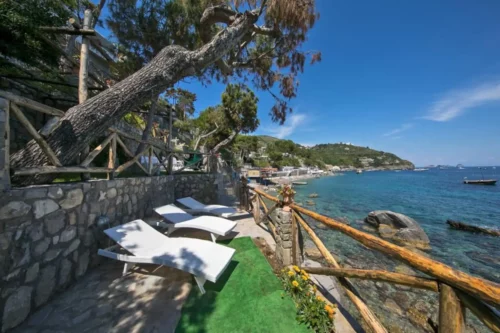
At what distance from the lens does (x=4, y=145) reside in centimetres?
200

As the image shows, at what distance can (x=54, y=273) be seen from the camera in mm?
2490

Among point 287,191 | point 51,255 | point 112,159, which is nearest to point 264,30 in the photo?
point 287,191

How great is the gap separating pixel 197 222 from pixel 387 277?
3.73 meters

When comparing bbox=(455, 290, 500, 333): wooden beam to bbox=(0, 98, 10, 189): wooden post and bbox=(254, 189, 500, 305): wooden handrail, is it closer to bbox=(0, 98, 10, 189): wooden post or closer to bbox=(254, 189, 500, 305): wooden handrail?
bbox=(254, 189, 500, 305): wooden handrail

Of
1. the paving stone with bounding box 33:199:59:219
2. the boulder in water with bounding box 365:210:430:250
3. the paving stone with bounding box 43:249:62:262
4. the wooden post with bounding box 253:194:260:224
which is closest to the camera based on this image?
the paving stone with bounding box 33:199:59:219

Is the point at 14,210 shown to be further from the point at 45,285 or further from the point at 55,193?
the point at 45,285

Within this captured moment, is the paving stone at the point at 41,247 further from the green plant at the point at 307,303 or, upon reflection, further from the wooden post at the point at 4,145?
the green plant at the point at 307,303

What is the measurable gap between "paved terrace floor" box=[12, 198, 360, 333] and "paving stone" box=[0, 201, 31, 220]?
117cm

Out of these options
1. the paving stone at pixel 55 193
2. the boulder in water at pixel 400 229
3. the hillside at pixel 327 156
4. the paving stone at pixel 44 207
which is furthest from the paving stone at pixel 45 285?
the hillside at pixel 327 156

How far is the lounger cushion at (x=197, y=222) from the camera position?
4227 millimetres

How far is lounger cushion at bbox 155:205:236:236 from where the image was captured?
423cm

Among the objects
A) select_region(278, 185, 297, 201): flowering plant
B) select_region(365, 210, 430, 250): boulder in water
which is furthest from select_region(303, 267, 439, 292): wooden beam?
select_region(365, 210, 430, 250): boulder in water

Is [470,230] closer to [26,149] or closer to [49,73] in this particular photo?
[26,149]

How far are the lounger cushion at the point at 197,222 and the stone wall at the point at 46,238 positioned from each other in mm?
1134
